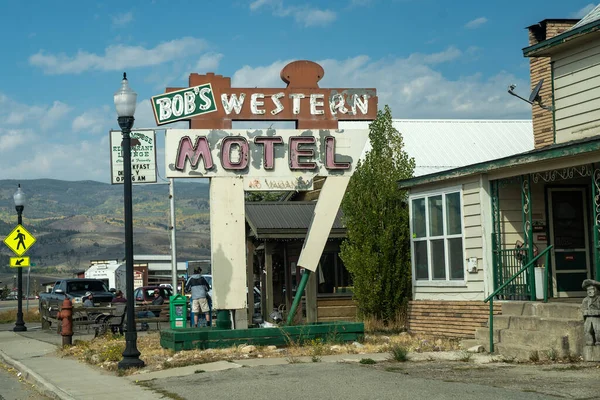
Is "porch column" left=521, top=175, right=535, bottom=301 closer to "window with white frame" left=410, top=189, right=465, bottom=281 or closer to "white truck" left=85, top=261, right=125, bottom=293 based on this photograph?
"window with white frame" left=410, top=189, right=465, bottom=281

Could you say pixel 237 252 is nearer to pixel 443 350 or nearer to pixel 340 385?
pixel 443 350

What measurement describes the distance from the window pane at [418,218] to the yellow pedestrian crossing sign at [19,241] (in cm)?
1442

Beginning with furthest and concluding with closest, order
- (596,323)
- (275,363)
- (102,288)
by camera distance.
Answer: (102,288) < (275,363) < (596,323)

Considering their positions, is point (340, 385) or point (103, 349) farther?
point (103, 349)

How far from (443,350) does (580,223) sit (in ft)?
14.4

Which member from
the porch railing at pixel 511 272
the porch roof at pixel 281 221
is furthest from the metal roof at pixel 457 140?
the porch railing at pixel 511 272

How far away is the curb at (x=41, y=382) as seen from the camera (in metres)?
13.1

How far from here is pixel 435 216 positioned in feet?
66.6

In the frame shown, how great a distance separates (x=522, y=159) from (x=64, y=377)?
918 centimetres

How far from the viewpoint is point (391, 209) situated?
880 inches

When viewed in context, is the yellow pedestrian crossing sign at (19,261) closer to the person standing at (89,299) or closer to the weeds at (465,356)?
the person standing at (89,299)

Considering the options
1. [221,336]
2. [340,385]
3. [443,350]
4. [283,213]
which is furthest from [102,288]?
[340,385]

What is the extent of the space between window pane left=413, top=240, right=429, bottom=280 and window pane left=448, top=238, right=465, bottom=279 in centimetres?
106

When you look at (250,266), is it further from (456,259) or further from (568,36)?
(568,36)
